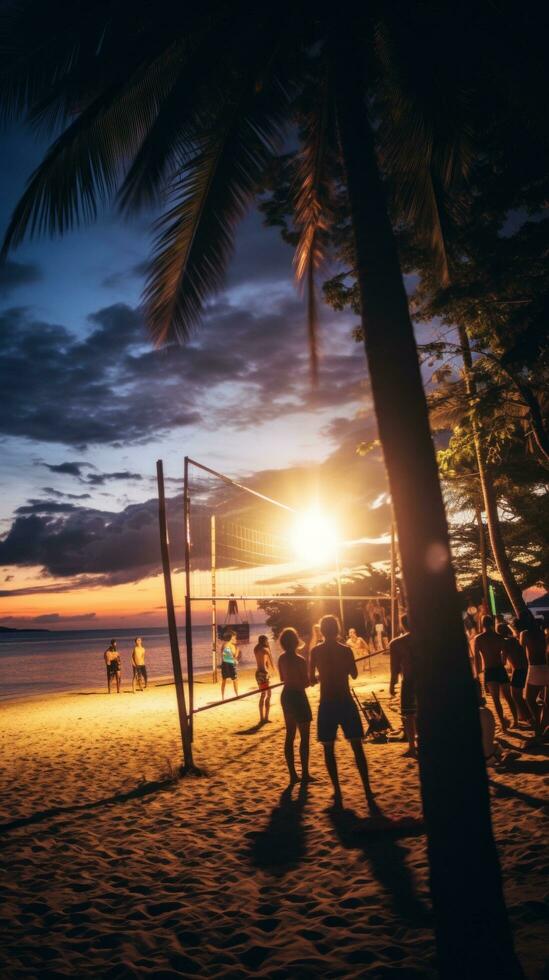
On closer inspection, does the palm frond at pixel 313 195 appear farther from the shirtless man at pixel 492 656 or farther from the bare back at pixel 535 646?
the shirtless man at pixel 492 656

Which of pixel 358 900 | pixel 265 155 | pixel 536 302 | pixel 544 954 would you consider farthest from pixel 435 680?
→ pixel 536 302

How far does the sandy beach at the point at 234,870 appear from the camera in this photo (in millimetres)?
3141

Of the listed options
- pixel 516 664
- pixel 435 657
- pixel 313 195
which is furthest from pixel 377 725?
pixel 313 195

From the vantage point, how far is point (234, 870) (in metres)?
4.32

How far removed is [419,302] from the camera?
12930mm

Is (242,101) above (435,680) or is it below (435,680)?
above

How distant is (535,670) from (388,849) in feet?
12.0

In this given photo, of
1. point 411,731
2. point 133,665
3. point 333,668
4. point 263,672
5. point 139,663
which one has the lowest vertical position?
point 133,665

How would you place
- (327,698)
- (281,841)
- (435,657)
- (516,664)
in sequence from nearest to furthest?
(435,657) → (281,841) → (327,698) → (516,664)

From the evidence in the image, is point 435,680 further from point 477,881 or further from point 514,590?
point 514,590

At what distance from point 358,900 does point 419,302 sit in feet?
39.5

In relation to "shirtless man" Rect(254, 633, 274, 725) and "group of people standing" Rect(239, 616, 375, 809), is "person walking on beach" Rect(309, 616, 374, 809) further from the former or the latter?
"shirtless man" Rect(254, 633, 274, 725)

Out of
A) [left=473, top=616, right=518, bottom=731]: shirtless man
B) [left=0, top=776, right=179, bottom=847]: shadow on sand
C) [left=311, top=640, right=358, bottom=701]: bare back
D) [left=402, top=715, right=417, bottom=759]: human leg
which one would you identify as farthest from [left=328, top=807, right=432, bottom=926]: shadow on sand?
[left=473, top=616, right=518, bottom=731]: shirtless man

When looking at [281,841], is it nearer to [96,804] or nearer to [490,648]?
[96,804]
